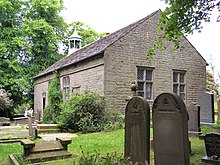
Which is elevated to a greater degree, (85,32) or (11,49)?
(85,32)

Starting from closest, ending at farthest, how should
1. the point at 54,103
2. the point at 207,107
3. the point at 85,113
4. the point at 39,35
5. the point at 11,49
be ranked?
the point at 207,107 < the point at 85,113 < the point at 54,103 < the point at 11,49 < the point at 39,35

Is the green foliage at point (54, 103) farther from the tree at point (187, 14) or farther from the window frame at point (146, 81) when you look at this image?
the tree at point (187, 14)

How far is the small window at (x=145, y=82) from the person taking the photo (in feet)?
56.3

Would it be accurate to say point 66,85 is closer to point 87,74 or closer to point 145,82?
point 87,74

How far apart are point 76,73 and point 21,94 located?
14.3 m

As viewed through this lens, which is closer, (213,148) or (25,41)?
(213,148)

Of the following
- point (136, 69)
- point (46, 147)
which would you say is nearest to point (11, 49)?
point (136, 69)

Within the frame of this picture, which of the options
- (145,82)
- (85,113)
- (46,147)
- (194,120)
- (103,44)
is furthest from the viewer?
(103,44)

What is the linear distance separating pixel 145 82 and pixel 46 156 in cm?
1121

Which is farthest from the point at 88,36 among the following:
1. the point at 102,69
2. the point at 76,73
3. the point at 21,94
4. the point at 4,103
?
the point at 4,103

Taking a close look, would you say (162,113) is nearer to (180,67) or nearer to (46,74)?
(180,67)

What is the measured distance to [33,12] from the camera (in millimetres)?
32312

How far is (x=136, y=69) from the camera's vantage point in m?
17.0

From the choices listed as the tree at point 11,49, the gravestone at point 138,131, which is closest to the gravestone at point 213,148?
the gravestone at point 138,131
